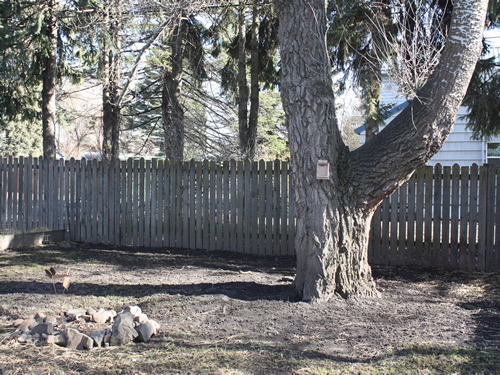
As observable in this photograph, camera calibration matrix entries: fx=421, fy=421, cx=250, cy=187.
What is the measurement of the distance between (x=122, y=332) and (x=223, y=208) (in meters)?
5.15

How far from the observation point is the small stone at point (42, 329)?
3756 millimetres

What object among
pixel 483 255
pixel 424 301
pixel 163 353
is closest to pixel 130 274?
pixel 163 353

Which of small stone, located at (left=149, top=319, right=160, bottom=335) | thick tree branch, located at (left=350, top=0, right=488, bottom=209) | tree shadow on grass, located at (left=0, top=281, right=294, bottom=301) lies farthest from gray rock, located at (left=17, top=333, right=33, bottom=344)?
thick tree branch, located at (left=350, top=0, right=488, bottom=209)

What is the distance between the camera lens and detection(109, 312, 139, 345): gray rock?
3715mm

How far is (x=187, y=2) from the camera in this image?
7062 millimetres

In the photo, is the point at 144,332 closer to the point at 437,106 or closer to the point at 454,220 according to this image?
the point at 437,106

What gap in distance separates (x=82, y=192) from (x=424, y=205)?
7.42m

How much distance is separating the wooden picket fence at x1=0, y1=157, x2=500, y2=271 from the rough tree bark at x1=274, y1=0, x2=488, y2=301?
2764 mm

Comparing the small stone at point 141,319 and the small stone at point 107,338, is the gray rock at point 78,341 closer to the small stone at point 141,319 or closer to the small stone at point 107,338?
the small stone at point 107,338

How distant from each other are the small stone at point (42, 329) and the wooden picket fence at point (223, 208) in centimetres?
506

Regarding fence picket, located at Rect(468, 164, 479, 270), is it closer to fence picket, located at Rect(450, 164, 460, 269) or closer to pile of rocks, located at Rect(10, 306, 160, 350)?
fence picket, located at Rect(450, 164, 460, 269)

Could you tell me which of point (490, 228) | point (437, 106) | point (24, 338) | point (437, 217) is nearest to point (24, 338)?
point (24, 338)

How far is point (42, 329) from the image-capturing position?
12.4 feet

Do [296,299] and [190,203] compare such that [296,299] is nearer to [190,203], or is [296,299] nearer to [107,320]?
[107,320]
